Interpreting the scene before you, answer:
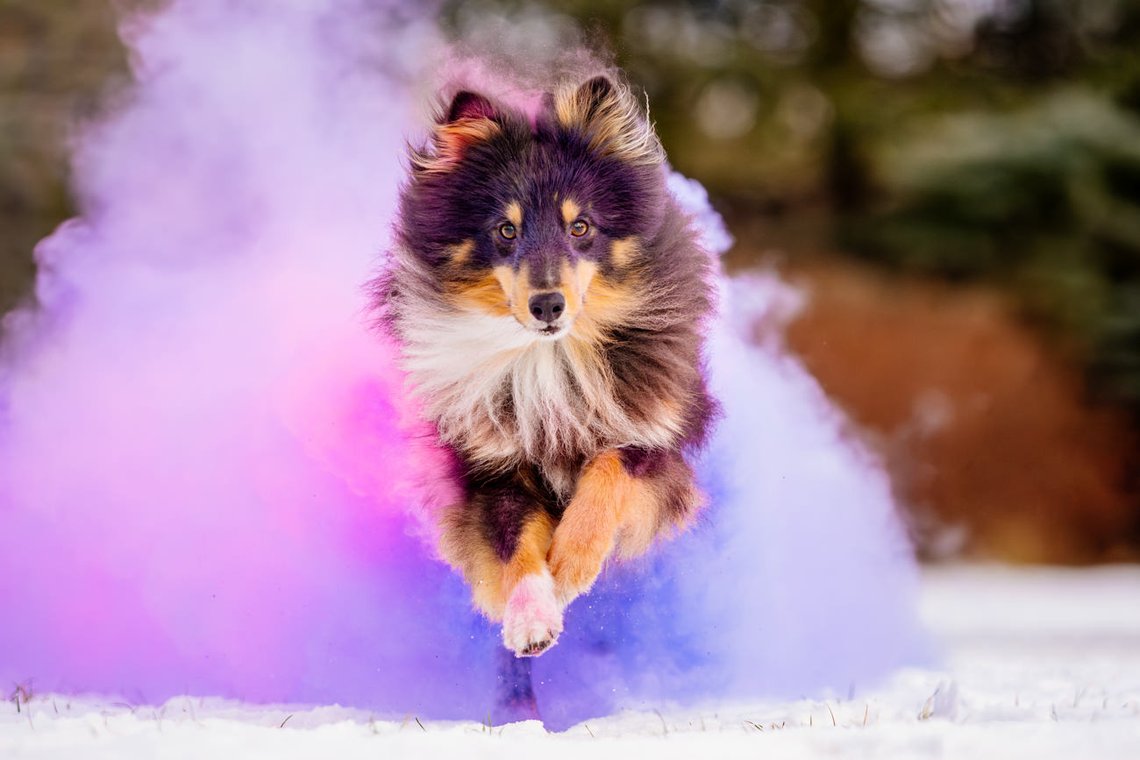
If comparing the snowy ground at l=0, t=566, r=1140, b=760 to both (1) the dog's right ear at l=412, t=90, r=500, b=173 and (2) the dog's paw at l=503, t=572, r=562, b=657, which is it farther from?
(1) the dog's right ear at l=412, t=90, r=500, b=173

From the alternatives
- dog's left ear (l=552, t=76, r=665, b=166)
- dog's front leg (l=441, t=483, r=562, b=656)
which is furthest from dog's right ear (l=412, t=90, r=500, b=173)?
dog's front leg (l=441, t=483, r=562, b=656)

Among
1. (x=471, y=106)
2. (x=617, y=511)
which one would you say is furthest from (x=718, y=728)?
(x=471, y=106)

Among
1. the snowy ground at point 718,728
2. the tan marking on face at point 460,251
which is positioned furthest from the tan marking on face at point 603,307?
the snowy ground at point 718,728

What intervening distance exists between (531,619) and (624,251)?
44.9 inches

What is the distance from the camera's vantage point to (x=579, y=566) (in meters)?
3.76

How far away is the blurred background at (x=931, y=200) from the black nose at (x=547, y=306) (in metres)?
6.62

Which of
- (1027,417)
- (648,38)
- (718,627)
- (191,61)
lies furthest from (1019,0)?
(718,627)

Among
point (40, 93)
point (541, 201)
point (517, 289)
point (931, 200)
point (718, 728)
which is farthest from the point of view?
point (931, 200)

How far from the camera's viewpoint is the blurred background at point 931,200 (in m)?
11.9

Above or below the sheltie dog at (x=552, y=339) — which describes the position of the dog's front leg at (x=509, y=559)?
below

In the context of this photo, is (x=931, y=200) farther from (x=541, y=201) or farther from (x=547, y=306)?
(x=547, y=306)

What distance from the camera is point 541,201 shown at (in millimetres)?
3793

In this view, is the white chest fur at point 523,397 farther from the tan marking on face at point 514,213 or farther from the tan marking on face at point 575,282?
A: the tan marking on face at point 514,213

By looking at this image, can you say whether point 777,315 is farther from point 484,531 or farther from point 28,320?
point 28,320
